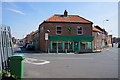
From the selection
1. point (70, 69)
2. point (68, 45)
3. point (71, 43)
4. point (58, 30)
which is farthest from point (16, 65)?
point (71, 43)

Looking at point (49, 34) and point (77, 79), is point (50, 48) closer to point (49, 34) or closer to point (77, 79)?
point (49, 34)

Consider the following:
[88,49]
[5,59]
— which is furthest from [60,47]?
[5,59]

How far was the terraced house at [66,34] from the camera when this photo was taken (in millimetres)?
25219

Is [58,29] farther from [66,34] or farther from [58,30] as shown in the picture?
[66,34]

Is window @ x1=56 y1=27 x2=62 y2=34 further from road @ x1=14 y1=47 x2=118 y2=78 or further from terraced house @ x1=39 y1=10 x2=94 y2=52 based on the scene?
road @ x1=14 y1=47 x2=118 y2=78

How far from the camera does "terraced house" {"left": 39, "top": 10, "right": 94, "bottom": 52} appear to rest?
82.7ft

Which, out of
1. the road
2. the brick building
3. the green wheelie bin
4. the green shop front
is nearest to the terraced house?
the green shop front

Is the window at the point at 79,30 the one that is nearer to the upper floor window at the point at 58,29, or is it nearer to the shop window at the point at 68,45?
the shop window at the point at 68,45

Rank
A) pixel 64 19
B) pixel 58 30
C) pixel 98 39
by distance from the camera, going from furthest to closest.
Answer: pixel 98 39 < pixel 64 19 < pixel 58 30

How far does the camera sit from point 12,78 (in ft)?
19.6

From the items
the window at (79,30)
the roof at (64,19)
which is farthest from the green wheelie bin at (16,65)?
the window at (79,30)

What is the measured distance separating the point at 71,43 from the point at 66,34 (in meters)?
1.91

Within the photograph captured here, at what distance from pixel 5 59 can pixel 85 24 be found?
20980 millimetres

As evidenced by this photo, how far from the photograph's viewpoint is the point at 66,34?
25906 millimetres
